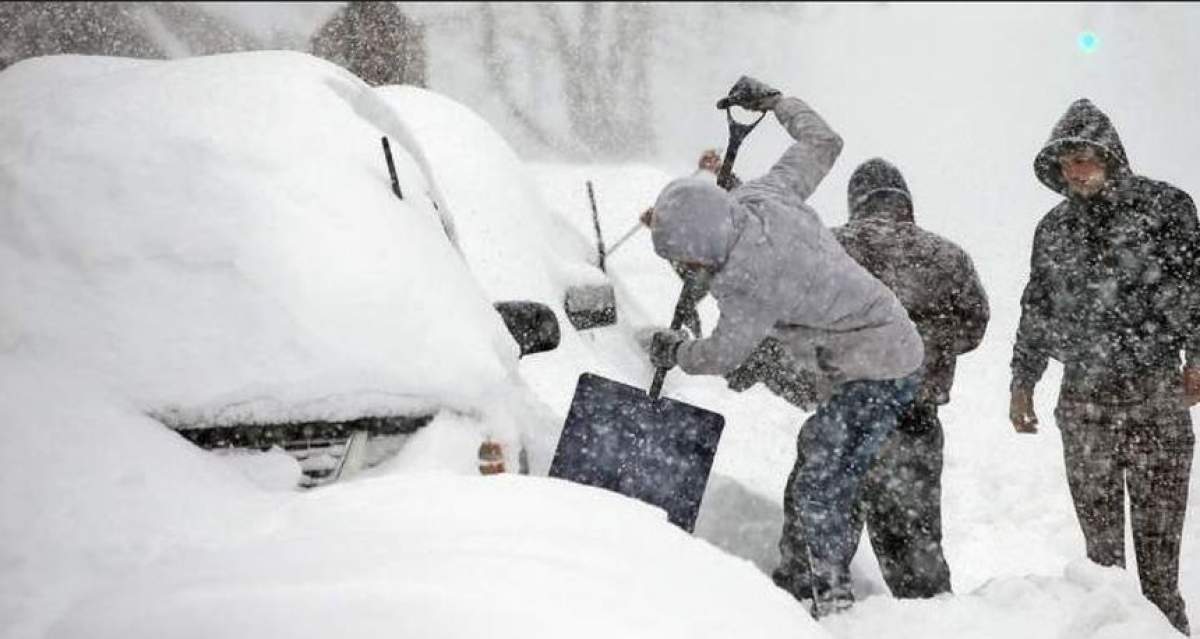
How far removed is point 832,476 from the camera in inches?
110

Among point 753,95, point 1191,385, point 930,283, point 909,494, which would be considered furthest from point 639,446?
point 1191,385

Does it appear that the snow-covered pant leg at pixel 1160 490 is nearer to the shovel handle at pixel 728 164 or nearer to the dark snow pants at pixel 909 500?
the dark snow pants at pixel 909 500

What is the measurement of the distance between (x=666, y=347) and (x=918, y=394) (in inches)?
38.0

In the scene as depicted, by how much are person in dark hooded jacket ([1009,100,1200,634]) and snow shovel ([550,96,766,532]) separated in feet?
4.27

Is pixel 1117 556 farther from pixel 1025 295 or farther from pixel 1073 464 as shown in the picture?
pixel 1025 295

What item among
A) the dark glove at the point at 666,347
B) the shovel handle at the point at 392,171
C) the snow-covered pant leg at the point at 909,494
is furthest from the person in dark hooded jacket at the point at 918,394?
the shovel handle at the point at 392,171

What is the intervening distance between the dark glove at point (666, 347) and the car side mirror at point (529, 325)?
1.14 feet

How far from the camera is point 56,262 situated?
2.30 meters

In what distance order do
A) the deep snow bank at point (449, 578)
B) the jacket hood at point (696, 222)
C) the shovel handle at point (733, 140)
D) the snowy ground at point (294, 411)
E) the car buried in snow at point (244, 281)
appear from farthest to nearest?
the shovel handle at point (733, 140) → the jacket hood at point (696, 222) → the car buried in snow at point (244, 281) → the snowy ground at point (294, 411) → the deep snow bank at point (449, 578)

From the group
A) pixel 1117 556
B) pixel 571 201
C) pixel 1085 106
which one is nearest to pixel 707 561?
pixel 1117 556

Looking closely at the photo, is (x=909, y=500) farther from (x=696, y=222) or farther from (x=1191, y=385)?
(x=696, y=222)

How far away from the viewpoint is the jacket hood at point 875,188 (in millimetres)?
3291

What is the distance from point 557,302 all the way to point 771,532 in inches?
58.2

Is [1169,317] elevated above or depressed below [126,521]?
above
